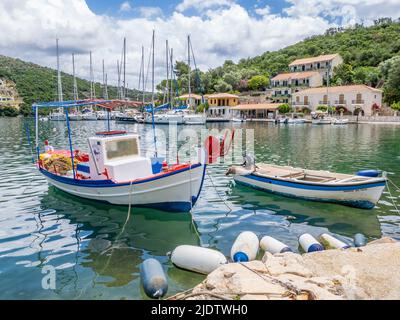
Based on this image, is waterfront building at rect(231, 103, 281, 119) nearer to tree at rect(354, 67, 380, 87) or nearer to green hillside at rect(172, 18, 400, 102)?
green hillside at rect(172, 18, 400, 102)

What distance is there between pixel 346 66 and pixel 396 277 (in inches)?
3924

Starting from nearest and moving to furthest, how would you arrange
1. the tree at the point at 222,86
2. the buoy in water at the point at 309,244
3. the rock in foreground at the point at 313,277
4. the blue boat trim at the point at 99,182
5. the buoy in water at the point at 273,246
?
1. the rock in foreground at the point at 313,277
2. the buoy in water at the point at 273,246
3. the buoy in water at the point at 309,244
4. the blue boat trim at the point at 99,182
5. the tree at the point at 222,86

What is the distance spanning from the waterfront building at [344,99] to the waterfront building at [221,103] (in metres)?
19.4

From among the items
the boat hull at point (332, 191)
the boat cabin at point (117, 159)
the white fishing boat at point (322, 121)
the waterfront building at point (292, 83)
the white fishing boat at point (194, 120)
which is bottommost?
the boat hull at point (332, 191)

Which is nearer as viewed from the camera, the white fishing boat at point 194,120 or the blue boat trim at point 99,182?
the blue boat trim at point 99,182

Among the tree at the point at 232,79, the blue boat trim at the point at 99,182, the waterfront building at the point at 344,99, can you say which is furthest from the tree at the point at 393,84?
the blue boat trim at the point at 99,182

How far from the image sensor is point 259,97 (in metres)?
101

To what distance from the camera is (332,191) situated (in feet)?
45.6

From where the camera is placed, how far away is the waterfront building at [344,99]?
2936 inches

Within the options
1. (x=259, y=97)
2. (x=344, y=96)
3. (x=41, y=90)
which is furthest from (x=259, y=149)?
(x=41, y=90)

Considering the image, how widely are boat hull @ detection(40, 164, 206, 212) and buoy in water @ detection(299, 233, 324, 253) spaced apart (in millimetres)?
4196

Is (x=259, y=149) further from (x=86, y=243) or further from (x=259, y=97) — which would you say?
(x=259, y=97)

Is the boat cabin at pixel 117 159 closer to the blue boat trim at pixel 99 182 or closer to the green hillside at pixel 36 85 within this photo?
the blue boat trim at pixel 99 182

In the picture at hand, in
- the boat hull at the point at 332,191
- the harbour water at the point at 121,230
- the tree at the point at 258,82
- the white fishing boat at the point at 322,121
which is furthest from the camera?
the tree at the point at 258,82
